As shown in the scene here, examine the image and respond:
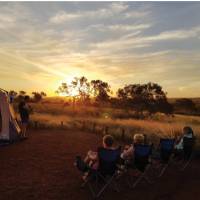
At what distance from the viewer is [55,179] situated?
8844mm

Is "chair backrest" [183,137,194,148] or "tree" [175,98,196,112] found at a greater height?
"tree" [175,98,196,112]

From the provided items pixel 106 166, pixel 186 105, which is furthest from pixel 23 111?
pixel 186 105

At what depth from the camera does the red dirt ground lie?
7.74m

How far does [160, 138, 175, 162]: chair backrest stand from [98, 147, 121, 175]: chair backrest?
2155 mm

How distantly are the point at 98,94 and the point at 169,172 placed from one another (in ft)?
154

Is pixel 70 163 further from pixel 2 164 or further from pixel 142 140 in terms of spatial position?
pixel 142 140

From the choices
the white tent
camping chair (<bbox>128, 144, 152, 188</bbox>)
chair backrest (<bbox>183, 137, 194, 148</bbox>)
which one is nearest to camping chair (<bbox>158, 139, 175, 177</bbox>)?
chair backrest (<bbox>183, 137, 194, 148</bbox>)

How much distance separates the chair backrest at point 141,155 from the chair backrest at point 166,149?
1.08 meters

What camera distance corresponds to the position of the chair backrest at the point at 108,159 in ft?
25.9

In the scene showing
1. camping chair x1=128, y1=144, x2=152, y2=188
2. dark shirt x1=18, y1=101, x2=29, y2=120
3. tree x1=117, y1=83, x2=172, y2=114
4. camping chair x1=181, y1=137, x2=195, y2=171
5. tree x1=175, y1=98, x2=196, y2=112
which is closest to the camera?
camping chair x1=128, y1=144, x2=152, y2=188

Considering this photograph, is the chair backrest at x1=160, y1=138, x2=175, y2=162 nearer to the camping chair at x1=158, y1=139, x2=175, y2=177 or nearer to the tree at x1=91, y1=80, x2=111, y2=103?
the camping chair at x1=158, y1=139, x2=175, y2=177

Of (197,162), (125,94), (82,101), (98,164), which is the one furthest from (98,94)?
(98,164)

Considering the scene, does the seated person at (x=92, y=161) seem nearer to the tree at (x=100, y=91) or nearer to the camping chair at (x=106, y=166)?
the camping chair at (x=106, y=166)

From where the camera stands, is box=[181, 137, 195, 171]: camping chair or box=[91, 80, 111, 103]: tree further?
box=[91, 80, 111, 103]: tree
